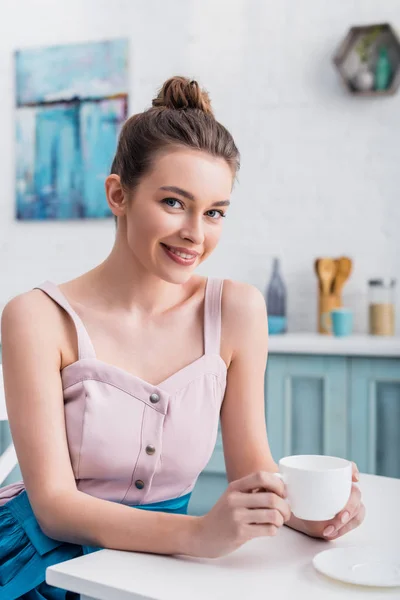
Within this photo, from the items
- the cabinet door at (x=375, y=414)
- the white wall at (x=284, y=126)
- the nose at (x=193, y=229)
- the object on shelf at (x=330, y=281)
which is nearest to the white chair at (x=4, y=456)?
the nose at (x=193, y=229)

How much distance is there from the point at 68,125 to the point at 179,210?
8.46 ft

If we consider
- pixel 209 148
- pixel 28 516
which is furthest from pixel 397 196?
pixel 28 516

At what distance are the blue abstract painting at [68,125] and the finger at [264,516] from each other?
2726 millimetres

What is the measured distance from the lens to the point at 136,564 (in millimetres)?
874

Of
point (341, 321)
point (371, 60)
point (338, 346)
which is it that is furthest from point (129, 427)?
point (371, 60)

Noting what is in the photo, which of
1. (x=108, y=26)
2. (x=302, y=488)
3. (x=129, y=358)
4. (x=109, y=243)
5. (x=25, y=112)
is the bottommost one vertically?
(x=302, y=488)

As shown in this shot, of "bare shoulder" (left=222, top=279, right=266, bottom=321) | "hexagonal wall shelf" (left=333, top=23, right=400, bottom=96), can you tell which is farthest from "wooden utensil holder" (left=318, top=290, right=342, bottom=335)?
"bare shoulder" (left=222, top=279, right=266, bottom=321)

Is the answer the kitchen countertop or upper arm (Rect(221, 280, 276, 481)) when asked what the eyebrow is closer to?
upper arm (Rect(221, 280, 276, 481))

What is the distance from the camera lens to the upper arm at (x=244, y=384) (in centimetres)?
126

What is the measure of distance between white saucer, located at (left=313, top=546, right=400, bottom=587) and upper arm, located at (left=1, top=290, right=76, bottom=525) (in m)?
0.39

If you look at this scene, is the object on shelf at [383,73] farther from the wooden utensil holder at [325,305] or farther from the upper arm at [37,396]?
the upper arm at [37,396]

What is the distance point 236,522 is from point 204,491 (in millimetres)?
2018

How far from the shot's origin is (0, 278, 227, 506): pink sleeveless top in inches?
45.7

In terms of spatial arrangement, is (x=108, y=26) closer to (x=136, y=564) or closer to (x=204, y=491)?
(x=204, y=491)
